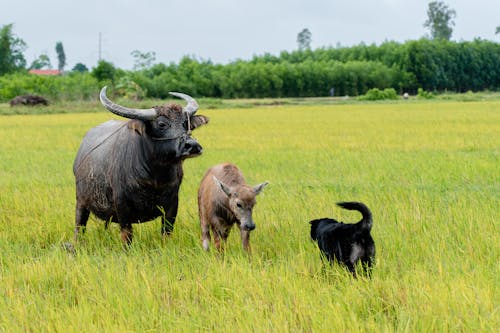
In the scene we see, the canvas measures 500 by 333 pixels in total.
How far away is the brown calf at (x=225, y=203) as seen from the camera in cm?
447

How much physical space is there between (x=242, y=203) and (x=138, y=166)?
3.39ft

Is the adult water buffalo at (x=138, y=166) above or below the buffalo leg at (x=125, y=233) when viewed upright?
above

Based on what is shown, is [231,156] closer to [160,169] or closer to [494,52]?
[160,169]

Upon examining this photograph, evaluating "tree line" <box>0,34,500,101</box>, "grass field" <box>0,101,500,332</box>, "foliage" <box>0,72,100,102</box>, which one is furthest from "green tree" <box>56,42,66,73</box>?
"grass field" <box>0,101,500,332</box>

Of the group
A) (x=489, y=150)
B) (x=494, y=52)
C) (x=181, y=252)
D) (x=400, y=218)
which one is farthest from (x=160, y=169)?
(x=494, y=52)

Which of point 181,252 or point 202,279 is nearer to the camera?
point 202,279

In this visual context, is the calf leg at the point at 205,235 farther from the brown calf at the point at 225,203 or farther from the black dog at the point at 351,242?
the black dog at the point at 351,242

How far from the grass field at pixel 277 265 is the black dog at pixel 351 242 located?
9 cm

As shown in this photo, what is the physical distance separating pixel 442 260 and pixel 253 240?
1.52 meters

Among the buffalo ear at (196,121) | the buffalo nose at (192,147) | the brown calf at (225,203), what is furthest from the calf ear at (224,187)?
the buffalo ear at (196,121)

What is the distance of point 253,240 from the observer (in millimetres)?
5133

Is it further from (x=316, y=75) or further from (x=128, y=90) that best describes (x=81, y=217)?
(x=316, y=75)

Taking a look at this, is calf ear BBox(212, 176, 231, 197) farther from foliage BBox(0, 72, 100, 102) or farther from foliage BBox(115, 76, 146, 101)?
foliage BBox(115, 76, 146, 101)

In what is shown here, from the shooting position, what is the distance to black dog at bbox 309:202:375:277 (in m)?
3.62
